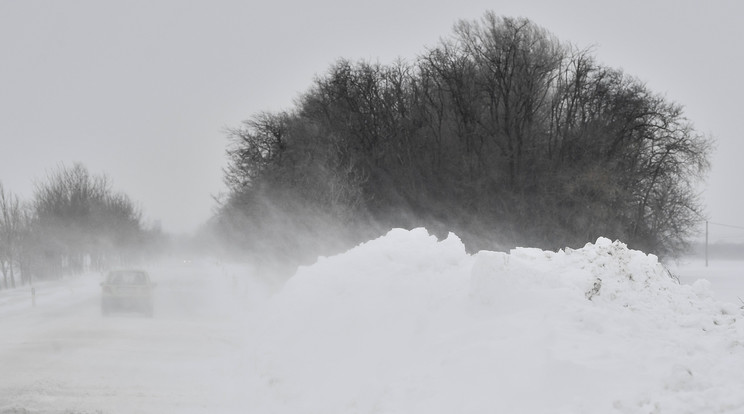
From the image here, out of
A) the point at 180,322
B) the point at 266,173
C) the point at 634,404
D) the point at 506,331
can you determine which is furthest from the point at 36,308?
the point at 634,404

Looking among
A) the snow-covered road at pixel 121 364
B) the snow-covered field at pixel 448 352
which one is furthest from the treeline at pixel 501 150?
the snow-covered field at pixel 448 352

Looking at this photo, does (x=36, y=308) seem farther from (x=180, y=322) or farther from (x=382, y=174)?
(x=382, y=174)

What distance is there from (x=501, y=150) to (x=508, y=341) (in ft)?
99.4

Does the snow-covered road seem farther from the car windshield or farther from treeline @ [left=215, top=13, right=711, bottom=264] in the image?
treeline @ [left=215, top=13, right=711, bottom=264]

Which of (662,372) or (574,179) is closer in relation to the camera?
(662,372)

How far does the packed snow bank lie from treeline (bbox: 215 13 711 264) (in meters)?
20.8

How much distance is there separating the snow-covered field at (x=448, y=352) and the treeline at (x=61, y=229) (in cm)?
3289

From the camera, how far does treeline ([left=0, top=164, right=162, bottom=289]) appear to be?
44750 mm

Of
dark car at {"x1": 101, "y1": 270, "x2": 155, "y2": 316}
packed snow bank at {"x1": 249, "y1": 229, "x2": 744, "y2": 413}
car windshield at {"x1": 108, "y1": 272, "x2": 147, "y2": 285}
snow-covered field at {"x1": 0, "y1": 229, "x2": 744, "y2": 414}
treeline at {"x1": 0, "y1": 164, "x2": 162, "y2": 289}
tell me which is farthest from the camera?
treeline at {"x1": 0, "y1": 164, "x2": 162, "y2": 289}

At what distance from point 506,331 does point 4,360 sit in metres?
9.02

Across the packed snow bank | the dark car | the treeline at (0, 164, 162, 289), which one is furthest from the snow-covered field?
the treeline at (0, 164, 162, 289)

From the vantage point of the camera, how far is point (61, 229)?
5266 cm

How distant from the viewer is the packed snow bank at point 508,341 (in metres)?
7.00

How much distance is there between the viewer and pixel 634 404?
6.62m
